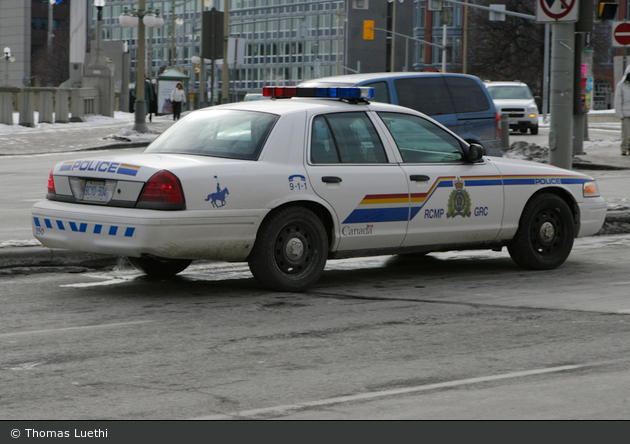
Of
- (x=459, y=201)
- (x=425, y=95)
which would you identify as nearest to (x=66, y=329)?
(x=459, y=201)

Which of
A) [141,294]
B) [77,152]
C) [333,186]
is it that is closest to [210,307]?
[141,294]

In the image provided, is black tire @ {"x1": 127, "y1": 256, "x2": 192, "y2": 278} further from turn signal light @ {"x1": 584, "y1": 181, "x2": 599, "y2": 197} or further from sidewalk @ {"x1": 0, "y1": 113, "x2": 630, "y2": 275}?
turn signal light @ {"x1": 584, "y1": 181, "x2": 599, "y2": 197}

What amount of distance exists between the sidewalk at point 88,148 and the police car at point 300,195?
39.5 inches

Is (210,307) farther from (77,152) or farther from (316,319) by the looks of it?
A: (77,152)

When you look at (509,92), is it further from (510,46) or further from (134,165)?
(510,46)

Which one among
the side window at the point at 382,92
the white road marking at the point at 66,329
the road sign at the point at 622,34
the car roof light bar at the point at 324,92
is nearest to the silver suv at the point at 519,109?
the road sign at the point at 622,34

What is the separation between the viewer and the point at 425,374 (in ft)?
16.9

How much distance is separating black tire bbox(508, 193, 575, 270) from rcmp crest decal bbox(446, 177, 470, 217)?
70cm

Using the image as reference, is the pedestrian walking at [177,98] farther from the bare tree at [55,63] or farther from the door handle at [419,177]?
the bare tree at [55,63]

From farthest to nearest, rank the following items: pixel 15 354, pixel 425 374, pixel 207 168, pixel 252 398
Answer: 1. pixel 207 168
2. pixel 15 354
3. pixel 425 374
4. pixel 252 398

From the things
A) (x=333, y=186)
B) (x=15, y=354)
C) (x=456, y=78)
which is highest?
(x=456, y=78)

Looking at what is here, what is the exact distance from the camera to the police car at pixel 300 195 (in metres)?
7.09

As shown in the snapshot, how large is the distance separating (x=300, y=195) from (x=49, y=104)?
31281 mm
